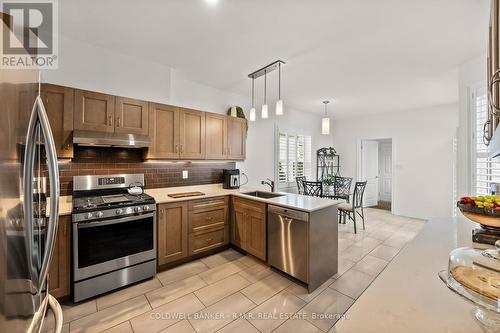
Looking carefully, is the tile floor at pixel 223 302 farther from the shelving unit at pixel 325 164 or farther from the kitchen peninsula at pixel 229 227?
the shelving unit at pixel 325 164

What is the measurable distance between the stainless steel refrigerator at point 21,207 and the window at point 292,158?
4242mm

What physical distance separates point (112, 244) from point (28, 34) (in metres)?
1.96

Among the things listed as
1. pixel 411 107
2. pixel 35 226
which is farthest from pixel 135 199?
pixel 411 107

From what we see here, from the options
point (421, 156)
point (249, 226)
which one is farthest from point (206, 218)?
point (421, 156)

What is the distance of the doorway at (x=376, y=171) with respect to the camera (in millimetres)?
6121

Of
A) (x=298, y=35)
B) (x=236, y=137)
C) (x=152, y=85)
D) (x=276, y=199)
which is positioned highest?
(x=298, y=35)

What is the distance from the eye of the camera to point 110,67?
2.64m

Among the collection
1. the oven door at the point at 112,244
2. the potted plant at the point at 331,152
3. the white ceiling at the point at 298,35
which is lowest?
the oven door at the point at 112,244

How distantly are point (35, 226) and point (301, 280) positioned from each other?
2.24 metres

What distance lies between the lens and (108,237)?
7.05 feet

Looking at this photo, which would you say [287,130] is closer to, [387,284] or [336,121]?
[336,121]

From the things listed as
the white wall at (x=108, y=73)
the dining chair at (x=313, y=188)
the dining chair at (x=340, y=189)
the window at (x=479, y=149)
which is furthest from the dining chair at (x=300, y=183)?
the white wall at (x=108, y=73)

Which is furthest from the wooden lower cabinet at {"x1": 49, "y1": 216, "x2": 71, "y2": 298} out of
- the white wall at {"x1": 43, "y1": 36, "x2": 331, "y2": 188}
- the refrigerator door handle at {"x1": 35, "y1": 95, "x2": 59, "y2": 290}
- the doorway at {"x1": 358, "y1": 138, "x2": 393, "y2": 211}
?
the doorway at {"x1": 358, "y1": 138, "x2": 393, "y2": 211}

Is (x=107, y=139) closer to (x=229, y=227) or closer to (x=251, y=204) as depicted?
(x=251, y=204)
